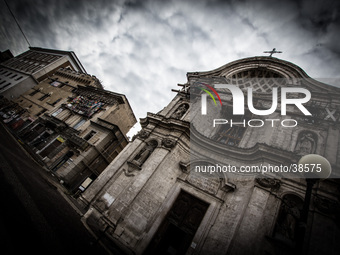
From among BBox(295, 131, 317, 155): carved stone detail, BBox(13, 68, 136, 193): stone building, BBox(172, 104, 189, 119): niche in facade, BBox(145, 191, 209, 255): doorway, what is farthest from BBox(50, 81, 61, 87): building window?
BBox(295, 131, 317, 155): carved stone detail

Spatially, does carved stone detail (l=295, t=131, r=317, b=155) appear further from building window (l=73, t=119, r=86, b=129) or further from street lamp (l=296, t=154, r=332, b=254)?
building window (l=73, t=119, r=86, b=129)

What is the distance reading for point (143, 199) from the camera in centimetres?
915

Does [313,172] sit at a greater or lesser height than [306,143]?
lesser

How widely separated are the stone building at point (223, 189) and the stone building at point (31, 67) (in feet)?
104

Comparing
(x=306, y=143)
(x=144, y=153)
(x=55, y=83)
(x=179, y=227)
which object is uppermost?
(x=306, y=143)

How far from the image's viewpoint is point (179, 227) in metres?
8.63

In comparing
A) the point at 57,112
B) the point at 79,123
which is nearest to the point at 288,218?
the point at 79,123

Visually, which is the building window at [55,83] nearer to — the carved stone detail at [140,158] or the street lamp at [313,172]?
the carved stone detail at [140,158]

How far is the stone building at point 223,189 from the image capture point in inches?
271

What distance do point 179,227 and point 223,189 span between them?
3229 millimetres

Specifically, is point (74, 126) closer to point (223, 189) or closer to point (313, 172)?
point (223, 189)

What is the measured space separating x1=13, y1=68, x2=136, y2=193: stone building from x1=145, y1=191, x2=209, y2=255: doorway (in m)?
11.9

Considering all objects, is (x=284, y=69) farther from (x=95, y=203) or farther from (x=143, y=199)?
Result: (x=95, y=203)

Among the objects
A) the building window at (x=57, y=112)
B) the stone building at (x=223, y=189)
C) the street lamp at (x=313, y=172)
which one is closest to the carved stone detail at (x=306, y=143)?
the stone building at (x=223, y=189)
